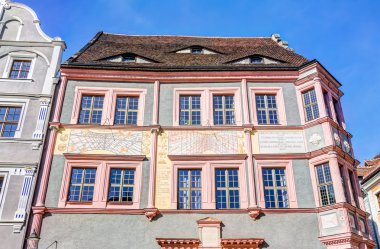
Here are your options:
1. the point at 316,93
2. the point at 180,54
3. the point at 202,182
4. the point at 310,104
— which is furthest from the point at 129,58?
the point at 316,93

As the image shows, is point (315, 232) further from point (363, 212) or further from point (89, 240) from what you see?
point (89, 240)

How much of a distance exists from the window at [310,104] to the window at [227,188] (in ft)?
14.2

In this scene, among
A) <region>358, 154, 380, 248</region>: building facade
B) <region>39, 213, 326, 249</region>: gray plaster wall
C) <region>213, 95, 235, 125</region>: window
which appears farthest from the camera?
<region>358, 154, 380, 248</region>: building facade

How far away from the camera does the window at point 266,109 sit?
18.7 metres

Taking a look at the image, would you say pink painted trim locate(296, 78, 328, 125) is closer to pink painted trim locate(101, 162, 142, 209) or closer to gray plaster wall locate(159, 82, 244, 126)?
gray plaster wall locate(159, 82, 244, 126)

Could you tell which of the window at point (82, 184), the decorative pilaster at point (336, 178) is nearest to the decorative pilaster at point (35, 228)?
the window at point (82, 184)

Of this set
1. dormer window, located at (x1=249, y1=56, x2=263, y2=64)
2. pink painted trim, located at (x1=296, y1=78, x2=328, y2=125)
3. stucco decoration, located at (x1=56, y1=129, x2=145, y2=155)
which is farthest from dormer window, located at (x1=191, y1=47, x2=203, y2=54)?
stucco decoration, located at (x1=56, y1=129, x2=145, y2=155)

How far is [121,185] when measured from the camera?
17.0 m

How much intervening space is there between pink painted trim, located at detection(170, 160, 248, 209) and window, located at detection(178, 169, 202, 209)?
20 cm

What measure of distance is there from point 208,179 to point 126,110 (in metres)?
5.05

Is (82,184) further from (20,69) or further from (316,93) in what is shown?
(316,93)

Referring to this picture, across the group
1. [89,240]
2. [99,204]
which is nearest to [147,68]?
[99,204]

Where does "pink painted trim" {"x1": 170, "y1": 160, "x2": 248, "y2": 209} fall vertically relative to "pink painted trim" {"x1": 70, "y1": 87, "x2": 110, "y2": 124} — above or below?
below

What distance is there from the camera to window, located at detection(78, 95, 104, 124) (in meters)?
18.5
